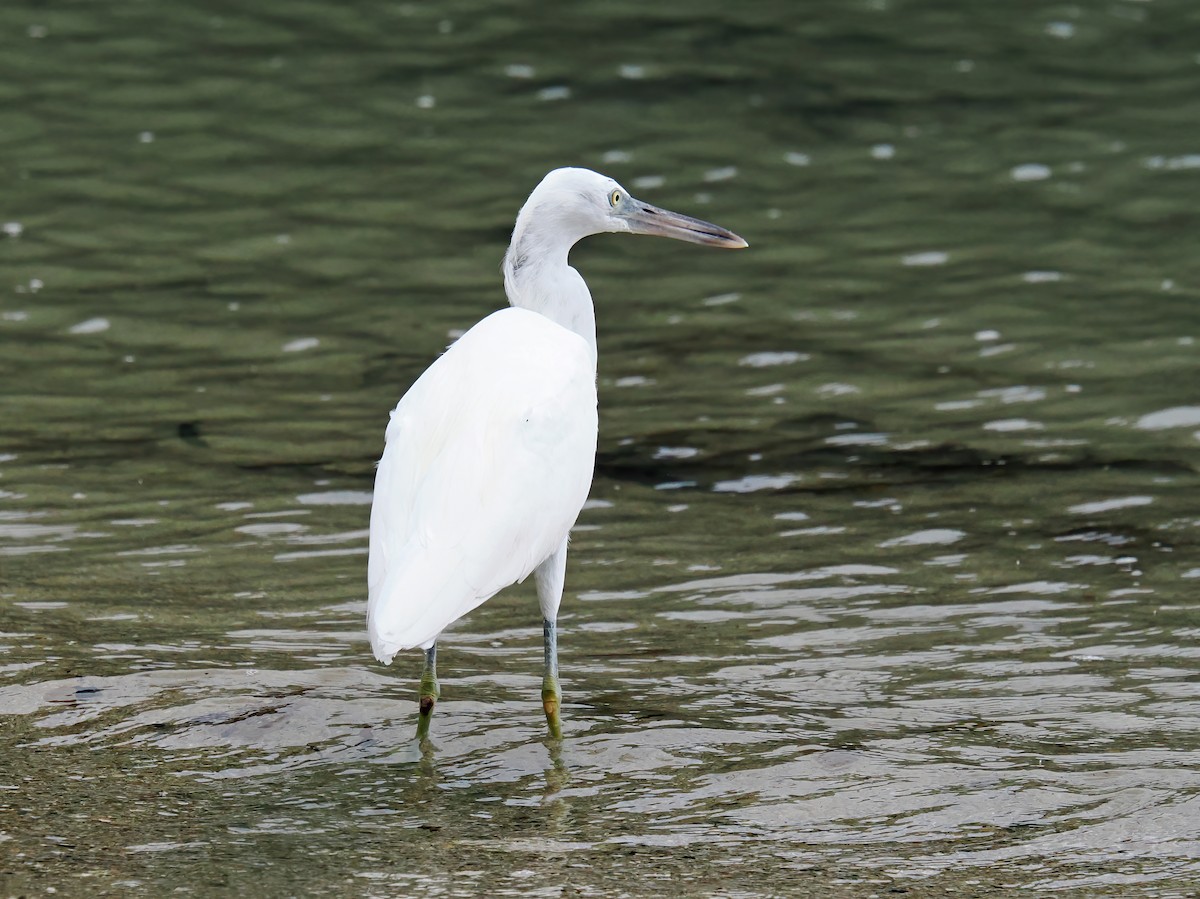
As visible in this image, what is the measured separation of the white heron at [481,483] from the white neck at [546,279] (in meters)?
0.25

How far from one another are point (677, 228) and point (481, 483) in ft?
6.74

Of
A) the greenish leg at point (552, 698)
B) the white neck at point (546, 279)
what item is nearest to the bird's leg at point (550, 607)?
the greenish leg at point (552, 698)

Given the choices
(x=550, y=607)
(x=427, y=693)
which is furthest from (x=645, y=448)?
(x=427, y=693)

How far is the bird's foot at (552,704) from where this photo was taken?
553 centimetres

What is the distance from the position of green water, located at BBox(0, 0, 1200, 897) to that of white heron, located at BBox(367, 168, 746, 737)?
0.51 meters

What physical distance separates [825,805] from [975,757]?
667 millimetres

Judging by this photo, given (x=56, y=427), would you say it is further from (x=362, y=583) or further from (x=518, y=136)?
(x=518, y=136)

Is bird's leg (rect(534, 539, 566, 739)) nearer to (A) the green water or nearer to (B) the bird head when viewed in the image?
(A) the green water

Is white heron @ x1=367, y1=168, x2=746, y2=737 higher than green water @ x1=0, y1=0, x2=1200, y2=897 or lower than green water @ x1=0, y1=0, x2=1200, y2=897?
higher

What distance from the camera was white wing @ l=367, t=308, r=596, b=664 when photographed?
5129 mm

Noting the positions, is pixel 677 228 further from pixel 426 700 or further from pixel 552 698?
pixel 426 700

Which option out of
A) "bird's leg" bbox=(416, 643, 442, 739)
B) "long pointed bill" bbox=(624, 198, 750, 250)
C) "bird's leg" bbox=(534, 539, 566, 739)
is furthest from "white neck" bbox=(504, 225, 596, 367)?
"bird's leg" bbox=(416, 643, 442, 739)

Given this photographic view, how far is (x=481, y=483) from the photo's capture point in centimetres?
542

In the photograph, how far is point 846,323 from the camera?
10914mm
